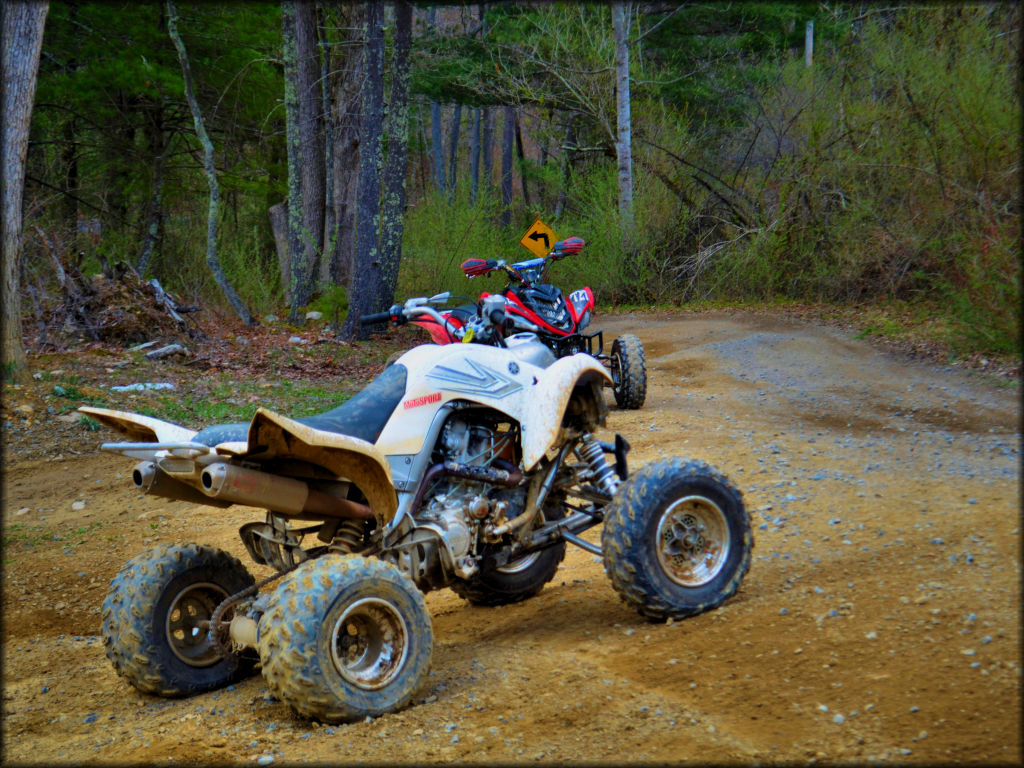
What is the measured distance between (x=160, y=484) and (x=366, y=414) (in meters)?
0.91

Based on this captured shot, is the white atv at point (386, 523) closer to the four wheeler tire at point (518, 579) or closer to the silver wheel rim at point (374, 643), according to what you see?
the silver wheel rim at point (374, 643)

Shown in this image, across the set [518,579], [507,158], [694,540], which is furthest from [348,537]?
[507,158]

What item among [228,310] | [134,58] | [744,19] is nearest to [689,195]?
[744,19]

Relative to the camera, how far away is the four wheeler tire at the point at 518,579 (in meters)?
5.05

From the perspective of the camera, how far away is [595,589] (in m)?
5.26

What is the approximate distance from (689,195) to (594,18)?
4.75 metres

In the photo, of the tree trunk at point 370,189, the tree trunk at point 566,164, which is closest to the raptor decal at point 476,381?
the tree trunk at point 370,189

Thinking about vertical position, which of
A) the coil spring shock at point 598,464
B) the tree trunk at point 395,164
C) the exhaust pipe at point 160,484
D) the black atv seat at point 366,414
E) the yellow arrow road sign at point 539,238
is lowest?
the coil spring shock at point 598,464

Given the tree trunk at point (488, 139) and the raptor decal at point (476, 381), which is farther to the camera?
the tree trunk at point (488, 139)

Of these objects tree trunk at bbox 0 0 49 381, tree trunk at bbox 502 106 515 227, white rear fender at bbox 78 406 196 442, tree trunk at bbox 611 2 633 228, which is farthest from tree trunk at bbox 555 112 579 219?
white rear fender at bbox 78 406 196 442

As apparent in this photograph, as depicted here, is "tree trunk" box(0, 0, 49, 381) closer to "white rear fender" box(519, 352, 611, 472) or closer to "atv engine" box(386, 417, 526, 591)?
"atv engine" box(386, 417, 526, 591)

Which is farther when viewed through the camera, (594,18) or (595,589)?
(594,18)

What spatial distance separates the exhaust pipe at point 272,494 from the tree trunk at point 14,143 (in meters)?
7.60

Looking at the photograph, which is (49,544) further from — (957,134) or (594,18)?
(594,18)
